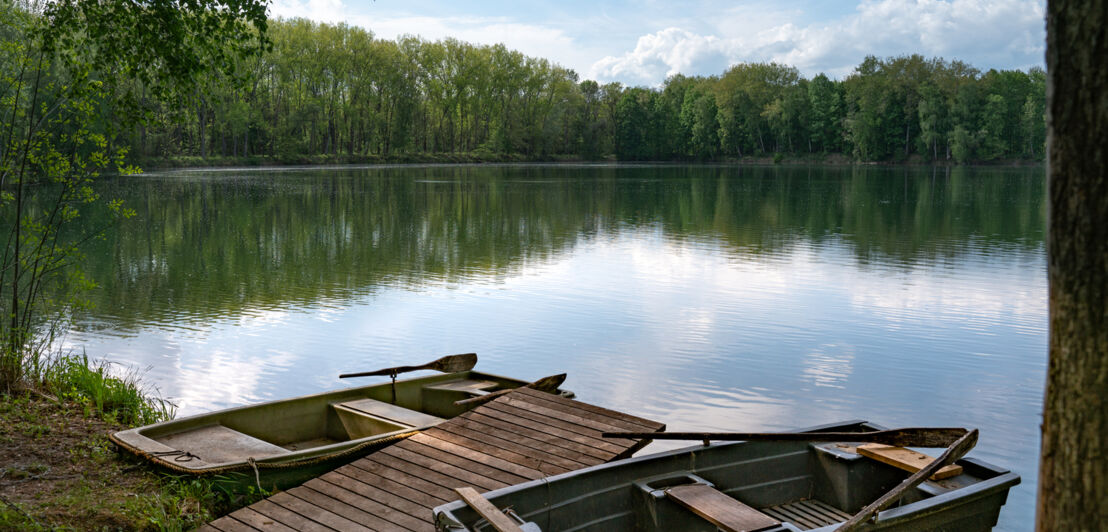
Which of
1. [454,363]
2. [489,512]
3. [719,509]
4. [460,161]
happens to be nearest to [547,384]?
[454,363]

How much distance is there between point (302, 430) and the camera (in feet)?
26.4

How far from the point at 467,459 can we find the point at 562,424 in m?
1.06

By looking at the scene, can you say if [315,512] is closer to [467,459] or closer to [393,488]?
[393,488]

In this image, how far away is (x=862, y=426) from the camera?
265 inches

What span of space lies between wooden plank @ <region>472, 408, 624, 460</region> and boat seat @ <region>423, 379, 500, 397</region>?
0.89m

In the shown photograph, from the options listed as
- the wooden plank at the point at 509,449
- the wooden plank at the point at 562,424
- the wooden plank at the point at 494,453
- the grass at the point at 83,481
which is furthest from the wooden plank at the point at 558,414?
the grass at the point at 83,481

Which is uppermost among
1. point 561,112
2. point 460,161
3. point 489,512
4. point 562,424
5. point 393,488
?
point 561,112

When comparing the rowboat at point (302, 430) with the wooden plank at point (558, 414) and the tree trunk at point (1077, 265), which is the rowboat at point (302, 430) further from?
the tree trunk at point (1077, 265)

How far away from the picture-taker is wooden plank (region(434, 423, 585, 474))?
6594mm

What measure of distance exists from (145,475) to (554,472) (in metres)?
2.99

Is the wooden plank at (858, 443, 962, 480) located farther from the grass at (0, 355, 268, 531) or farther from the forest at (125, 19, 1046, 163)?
the forest at (125, 19, 1046, 163)

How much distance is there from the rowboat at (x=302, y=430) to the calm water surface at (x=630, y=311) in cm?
225

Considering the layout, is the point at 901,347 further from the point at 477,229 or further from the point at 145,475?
the point at 477,229

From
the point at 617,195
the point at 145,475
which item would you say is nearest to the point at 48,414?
the point at 145,475
